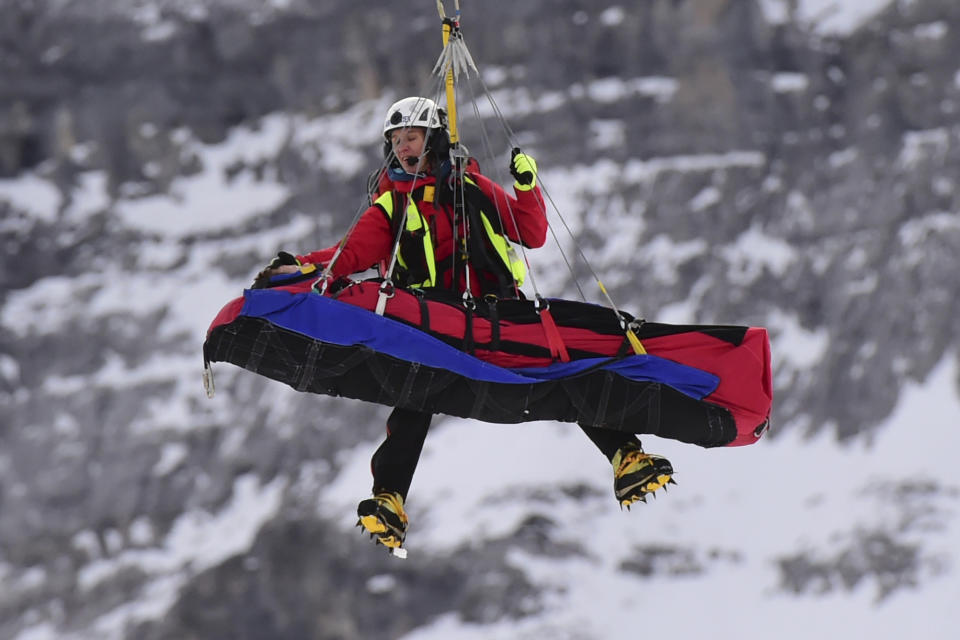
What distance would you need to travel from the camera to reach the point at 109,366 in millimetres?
48719

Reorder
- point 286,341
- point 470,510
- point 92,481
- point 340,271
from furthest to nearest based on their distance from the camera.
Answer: point 92,481 < point 470,510 < point 340,271 < point 286,341

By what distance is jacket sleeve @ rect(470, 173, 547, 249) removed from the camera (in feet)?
21.4

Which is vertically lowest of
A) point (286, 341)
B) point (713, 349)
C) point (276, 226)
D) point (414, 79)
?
point (286, 341)

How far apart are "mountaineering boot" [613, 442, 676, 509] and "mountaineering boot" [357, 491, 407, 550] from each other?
111 centimetres

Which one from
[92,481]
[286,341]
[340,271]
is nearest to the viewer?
[286,341]

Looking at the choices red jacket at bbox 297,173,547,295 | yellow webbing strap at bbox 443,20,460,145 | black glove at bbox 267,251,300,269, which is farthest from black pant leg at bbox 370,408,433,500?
yellow webbing strap at bbox 443,20,460,145

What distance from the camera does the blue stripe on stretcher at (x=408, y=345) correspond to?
19.7ft

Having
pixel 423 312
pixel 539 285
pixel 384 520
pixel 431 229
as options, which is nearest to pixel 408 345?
pixel 423 312

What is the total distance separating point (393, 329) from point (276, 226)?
45294mm

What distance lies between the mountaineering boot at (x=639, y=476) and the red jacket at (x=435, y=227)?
135 centimetres

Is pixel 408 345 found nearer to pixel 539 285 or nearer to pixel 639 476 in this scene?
pixel 639 476

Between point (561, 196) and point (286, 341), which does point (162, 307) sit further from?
point (286, 341)

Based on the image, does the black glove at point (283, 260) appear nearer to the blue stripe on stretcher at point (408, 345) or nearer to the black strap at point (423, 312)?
the blue stripe on stretcher at point (408, 345)

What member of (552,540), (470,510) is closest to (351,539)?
(470,510)
